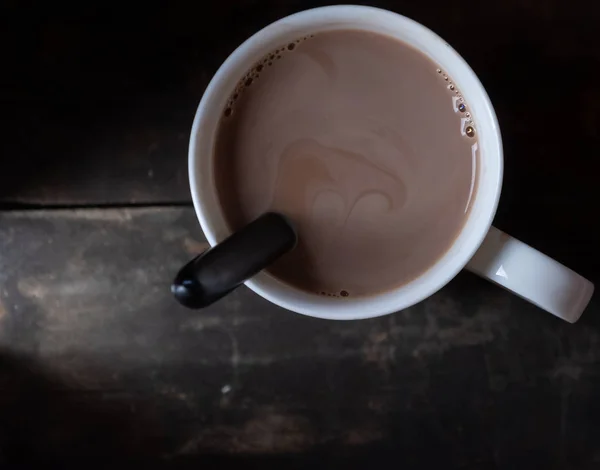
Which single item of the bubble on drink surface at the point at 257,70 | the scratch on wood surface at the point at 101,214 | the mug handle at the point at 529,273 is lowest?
the scratch on wood surface at the point at 101,214

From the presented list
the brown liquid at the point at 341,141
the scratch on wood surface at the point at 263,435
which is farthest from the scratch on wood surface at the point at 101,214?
the scratch on wood surface at the point at 263,435

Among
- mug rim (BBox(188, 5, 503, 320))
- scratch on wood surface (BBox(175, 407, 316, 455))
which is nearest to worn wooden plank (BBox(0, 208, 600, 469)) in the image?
scratch on wood surface (BBox(175, 407, 316, 455))

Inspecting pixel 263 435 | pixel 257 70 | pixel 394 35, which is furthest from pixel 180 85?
pixel 263 435

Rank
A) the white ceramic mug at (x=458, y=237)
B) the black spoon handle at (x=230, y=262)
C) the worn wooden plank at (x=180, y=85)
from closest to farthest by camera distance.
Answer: the black spoon handle at (x=230, y=262), the white ceramic mug at (x=458, y=237), the worn wooden plank at (x=180, y=85)

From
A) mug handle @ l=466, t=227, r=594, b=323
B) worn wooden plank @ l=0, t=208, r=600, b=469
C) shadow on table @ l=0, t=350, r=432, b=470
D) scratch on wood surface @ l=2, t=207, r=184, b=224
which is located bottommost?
shadow on table @ l=0, t=350, r=432, b=470

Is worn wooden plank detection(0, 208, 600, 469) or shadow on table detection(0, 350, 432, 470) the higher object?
worn wooden plank detection(0, 208, 600, 469)

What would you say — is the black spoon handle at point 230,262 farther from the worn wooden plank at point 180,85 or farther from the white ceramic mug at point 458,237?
the worn wooden plank at point 180,85

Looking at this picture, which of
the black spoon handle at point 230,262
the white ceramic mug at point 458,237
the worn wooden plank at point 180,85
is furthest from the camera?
the worn wooden plank at point 180,85

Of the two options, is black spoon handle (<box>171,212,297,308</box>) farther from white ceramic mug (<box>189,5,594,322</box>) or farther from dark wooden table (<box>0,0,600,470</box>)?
dark wooden table (<box>0,0,600,470</box>)
